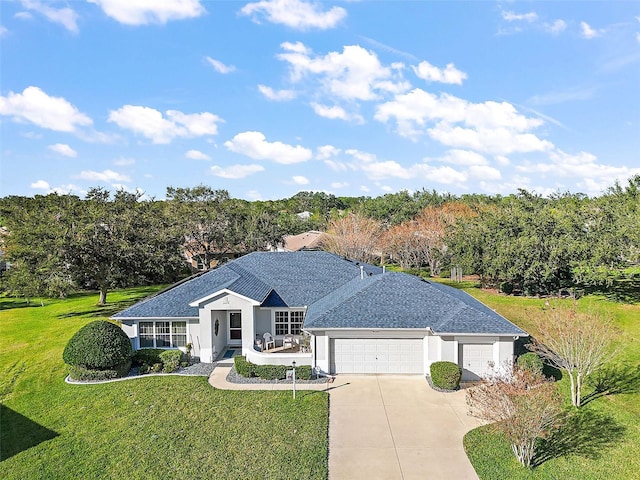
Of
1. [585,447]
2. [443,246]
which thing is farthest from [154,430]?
[443,246]

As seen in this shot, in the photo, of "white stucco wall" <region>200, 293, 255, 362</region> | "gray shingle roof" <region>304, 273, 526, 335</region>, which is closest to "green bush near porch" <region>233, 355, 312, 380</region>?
"white stucco wall" <region>200, 293, 255, 362</region>

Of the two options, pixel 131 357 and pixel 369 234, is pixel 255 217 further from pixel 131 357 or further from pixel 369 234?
pixel 131 357

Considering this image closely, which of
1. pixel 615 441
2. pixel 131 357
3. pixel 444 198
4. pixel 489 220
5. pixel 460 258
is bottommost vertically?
pixel 615 441

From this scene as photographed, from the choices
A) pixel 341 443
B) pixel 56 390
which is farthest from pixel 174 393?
pixel 341 443

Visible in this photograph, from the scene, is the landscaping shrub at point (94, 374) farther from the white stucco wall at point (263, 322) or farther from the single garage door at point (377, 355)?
the single garage door at point (377, 355)

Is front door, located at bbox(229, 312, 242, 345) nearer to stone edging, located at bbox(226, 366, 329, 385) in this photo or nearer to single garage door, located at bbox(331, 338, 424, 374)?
stone edging, located at bbox(226, 366, 329, 385)

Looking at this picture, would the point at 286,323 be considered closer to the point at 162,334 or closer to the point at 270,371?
the point at 270,371
